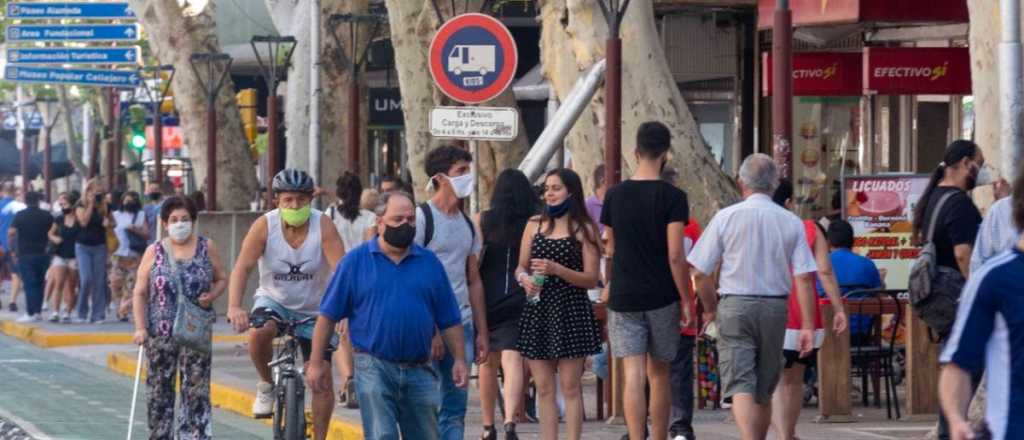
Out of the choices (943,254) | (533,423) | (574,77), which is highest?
(574,77)

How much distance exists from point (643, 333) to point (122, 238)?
1695 cm

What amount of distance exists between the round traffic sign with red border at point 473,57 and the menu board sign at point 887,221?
2683 millimetres

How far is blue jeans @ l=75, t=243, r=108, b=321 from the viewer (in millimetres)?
26562

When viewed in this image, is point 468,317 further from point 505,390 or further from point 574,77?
point 574,77

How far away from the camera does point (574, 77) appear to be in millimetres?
16016

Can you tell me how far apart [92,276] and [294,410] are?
628 inches

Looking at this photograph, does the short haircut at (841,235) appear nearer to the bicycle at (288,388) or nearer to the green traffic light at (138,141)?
the bicycle at (288,388)

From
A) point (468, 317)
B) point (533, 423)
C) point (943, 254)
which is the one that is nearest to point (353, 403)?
point (533, 423)

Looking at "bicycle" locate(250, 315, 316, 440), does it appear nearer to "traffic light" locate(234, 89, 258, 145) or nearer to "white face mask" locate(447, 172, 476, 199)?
"white face mask" locate(447, 172, 476, 199)

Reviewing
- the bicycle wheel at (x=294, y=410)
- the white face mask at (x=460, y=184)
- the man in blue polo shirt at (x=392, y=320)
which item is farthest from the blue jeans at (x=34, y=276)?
the man in blue polo shirt at (x=392, y=320)

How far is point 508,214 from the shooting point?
1179 cm

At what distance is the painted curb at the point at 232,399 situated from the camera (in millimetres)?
13336

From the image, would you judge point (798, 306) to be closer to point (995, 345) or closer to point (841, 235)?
point (841, 235)

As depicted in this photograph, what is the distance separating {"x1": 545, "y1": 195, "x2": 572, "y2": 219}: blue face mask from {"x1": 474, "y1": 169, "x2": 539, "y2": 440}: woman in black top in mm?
475
